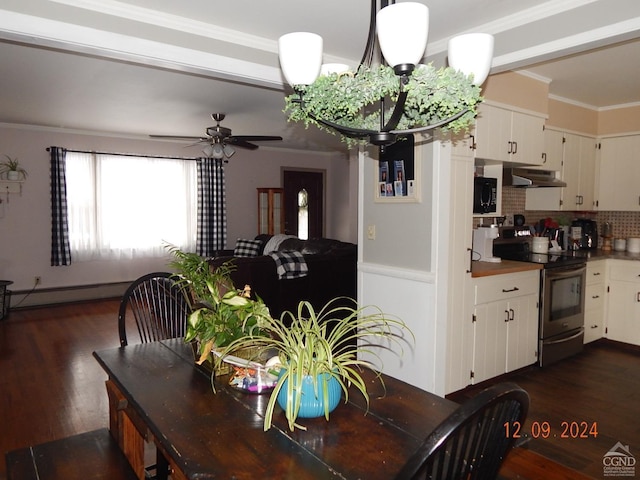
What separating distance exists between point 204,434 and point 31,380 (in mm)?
3138

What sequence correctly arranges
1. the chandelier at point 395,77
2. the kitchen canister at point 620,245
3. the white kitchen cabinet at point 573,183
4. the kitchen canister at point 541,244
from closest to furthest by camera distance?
1. the chandelier at point 395,77
2. the kitchen canister at point 541,244
3. the white kitchen cabinet at point 573,183
4. the kitchen canister at point 620,245

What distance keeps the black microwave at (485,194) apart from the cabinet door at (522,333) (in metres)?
0.78

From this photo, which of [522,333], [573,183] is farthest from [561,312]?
[573,183]

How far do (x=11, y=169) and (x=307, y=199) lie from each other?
4.88 metres

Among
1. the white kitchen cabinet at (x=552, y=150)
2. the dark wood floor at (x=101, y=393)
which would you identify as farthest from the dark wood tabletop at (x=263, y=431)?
the white kitchen cabinet at (x=552, y=150)

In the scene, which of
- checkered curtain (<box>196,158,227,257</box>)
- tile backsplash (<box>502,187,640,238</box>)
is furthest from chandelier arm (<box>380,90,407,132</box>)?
checkered curtain (<box>196,158,227,257</box>)

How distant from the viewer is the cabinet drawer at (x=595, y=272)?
4.27 m

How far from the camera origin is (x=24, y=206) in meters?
6.12

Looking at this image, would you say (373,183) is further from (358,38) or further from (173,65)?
(173,65)

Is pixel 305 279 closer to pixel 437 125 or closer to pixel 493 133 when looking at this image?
pixel 493 133

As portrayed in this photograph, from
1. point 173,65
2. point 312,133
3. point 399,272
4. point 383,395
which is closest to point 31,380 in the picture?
point 173,65

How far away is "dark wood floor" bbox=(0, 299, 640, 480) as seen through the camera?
2.65 meters

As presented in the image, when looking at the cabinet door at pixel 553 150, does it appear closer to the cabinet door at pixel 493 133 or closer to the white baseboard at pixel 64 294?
the cabinet door at pixel 493 133

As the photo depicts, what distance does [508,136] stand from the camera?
3592 mm
